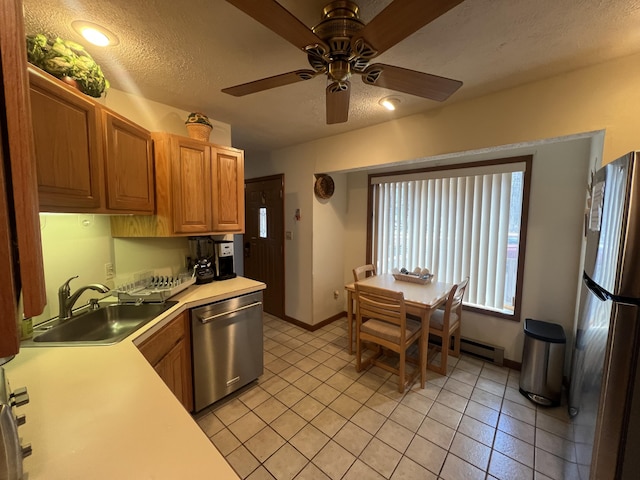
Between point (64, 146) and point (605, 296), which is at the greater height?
point (64, 146)

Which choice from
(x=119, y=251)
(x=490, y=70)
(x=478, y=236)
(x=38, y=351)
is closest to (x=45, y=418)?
(x=38, y=351)

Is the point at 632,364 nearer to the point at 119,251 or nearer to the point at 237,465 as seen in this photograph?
the point at 237,465

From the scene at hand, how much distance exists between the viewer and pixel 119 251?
1976 millimetres

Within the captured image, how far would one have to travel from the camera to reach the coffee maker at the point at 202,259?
2285 mm

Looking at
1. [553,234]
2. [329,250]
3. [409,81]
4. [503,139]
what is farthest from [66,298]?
[553,234]

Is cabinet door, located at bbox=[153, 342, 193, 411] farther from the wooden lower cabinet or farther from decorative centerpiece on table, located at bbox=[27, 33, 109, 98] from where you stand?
decorative centerpiece on table, located at bbox=[27, 33, 109, 98]

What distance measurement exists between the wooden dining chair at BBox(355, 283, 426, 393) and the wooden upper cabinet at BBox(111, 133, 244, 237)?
4.64 feet

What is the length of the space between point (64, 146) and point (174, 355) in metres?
1.28

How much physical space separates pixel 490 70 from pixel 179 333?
2574 mm

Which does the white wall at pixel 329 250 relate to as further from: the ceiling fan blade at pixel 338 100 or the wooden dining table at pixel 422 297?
the ceiling fan blade at pixel 338 100

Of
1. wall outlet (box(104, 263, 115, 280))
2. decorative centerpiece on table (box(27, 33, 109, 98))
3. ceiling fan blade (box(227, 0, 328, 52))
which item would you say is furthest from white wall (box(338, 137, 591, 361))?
wall outlet (box(104, 263, 115, 280))

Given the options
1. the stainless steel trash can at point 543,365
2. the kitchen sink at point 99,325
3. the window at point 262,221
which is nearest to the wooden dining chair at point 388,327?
the stainless steel trash can at point 543,365

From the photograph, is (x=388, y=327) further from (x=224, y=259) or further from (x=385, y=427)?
(x=224, y=259)

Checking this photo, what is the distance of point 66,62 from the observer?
1243mm
